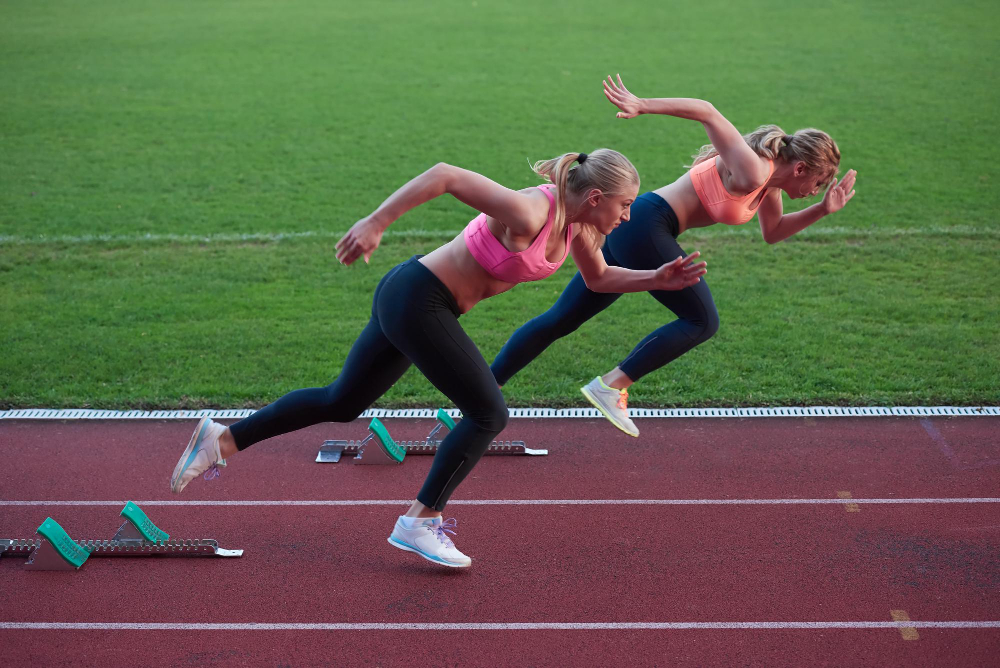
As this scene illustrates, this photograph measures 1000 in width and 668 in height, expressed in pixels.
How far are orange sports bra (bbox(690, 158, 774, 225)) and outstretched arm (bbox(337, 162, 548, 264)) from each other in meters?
1.50

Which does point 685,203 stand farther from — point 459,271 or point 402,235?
point 402,235

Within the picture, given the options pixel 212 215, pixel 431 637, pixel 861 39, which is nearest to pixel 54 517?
pixel 431 637

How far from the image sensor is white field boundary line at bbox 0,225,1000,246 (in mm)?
9070

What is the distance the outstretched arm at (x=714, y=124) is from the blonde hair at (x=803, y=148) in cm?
10

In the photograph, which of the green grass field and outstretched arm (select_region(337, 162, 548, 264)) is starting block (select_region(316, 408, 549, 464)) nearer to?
the green grass field

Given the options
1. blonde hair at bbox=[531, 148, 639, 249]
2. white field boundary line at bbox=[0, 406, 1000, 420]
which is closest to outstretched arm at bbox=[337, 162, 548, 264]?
blonde hair at bbox=[531, 148, 639, 249]

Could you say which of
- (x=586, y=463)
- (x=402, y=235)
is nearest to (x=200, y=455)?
(x=586, y=463)

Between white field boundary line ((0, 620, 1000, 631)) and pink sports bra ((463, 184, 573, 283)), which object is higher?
pink sports bra ((463, 184, 573, 283))

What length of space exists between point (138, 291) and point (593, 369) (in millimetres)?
3965

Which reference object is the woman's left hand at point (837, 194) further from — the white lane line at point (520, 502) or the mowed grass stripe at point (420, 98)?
the mowed grass stripe at point (420, 98)

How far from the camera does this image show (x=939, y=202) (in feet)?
33.3

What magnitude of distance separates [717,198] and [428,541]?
227 centimetres

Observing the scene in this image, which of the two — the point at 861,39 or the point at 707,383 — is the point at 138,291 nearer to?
the point at 707,383

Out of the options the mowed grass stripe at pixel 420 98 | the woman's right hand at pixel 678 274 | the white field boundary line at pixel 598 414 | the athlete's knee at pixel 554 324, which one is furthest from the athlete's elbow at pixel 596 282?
the mowed grass stripe at pixel 420 98
